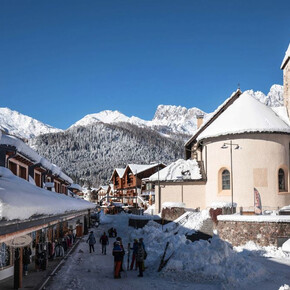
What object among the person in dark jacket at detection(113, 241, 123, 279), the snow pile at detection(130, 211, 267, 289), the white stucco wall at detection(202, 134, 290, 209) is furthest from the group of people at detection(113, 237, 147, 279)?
the white stucco wall at detection(202, 134, 290, 209)

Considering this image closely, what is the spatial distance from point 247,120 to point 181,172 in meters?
8.88

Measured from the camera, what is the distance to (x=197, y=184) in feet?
139

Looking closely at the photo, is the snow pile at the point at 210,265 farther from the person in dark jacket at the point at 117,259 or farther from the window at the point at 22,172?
the window at the point at 22,172

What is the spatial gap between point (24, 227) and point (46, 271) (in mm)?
7782

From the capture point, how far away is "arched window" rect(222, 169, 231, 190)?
39.1 m

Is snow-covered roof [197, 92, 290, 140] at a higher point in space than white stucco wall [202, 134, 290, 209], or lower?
higher

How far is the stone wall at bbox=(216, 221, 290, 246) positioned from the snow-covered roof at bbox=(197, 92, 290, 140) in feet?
37.7

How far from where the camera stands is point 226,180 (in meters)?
39.3

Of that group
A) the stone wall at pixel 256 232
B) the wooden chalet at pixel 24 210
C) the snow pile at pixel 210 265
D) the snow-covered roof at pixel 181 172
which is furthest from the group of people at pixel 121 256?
the snow-covered roof at pixel 181 172

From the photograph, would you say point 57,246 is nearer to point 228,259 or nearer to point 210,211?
point 228,259

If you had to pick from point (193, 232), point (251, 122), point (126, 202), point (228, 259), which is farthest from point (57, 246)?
point (126, 202)

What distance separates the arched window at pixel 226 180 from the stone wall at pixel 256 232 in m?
Answer: 9.98

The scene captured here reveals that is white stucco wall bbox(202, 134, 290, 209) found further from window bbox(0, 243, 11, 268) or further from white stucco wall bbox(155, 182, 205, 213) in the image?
window bbox(0, 243, 11, 268)

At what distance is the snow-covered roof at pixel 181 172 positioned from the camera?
141 feet
